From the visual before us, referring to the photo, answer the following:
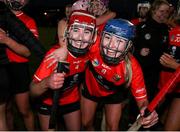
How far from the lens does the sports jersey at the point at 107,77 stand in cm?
384

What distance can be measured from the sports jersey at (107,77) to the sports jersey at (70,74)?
127mm

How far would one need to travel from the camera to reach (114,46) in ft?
11.9

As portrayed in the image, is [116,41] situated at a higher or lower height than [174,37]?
higher

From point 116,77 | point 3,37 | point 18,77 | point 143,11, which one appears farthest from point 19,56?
point 143,11

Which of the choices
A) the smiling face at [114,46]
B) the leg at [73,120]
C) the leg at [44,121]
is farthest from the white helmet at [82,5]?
the leg at [44,121]

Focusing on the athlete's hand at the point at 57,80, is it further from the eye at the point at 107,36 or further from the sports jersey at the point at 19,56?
the sports jersey at the point at 19,56

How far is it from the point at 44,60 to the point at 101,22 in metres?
1.73

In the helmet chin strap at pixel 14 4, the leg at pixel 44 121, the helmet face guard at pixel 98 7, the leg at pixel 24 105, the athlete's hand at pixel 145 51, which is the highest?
the helmet chin strap at pixel 14 4

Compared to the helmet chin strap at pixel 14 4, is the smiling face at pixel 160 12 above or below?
below

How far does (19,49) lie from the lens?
14.0ft

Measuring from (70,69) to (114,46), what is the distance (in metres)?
0.56

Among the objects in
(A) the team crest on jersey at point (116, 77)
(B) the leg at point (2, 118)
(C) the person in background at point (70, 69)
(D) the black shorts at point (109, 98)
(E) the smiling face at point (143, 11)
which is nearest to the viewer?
(C) the person in background at point (70, 69)

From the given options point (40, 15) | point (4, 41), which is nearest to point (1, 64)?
point (4, 41)

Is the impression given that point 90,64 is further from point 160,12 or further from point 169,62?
point 160,12
